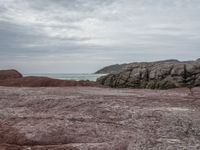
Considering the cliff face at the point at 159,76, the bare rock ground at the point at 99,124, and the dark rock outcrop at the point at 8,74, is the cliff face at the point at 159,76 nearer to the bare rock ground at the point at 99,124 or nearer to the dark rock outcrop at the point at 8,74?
the dark rock outcrop at the point at 8,74

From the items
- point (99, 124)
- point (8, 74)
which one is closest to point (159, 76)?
point (8, 74)

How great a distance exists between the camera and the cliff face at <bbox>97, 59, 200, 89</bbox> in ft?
140

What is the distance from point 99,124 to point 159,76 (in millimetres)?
33661

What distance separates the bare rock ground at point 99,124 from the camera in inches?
425

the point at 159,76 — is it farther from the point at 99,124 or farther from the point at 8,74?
the point at 99,124

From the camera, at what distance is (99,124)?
1251cm

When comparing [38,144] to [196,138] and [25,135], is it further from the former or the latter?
[196,138]

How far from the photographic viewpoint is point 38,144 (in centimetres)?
1117

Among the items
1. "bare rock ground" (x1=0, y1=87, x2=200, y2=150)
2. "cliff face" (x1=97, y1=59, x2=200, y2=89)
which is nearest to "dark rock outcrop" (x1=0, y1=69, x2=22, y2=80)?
"cliff face" (x1=97, y1=59, x2=200, y2=89)

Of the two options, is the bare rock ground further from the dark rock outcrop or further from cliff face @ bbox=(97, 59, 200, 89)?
cliff face @ bbox=(97, 59, 200, 89)

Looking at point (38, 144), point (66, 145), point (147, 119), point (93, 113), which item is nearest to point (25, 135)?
point (38, 144)

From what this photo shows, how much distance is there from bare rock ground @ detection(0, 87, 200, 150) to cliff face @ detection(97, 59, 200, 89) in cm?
2639

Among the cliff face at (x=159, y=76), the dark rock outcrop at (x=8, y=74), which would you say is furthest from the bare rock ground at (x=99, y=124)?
the cliff face at (x=159, y=76)

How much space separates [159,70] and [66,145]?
36600mm
